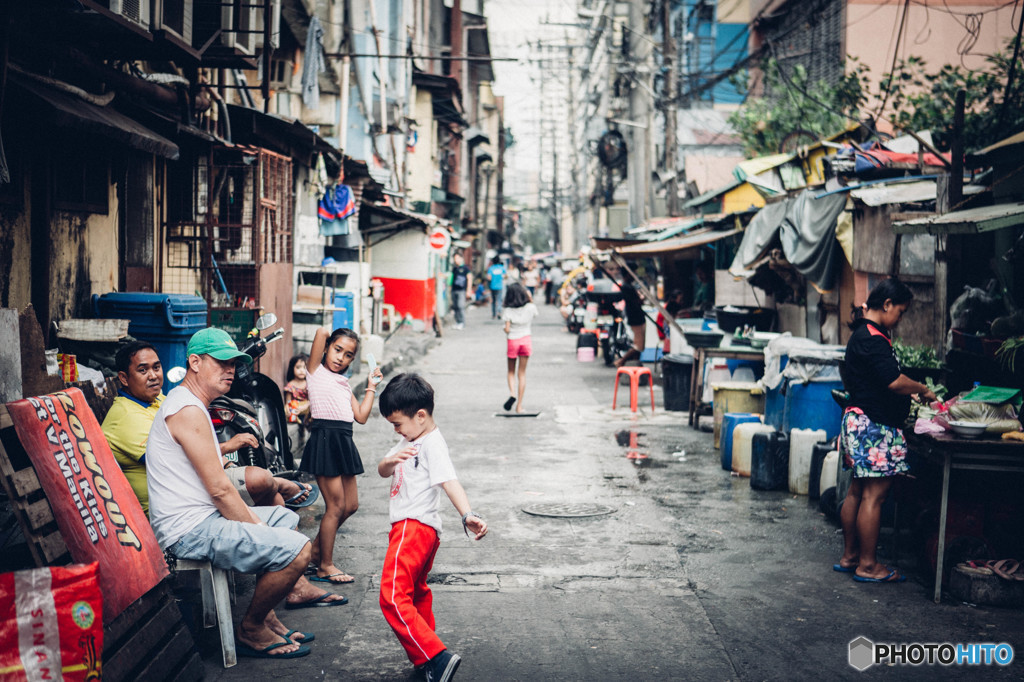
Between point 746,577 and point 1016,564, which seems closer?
point 1016,564

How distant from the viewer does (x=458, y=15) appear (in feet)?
144

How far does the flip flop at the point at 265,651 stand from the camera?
4957mm

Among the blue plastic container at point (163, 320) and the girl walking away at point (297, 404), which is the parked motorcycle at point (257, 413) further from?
the girl walking away at point (297, 404)

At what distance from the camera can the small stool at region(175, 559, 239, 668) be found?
4793mm

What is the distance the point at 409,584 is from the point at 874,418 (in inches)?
134

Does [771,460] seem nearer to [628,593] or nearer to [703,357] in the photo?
[628,593]

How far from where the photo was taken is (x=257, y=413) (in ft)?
26.7

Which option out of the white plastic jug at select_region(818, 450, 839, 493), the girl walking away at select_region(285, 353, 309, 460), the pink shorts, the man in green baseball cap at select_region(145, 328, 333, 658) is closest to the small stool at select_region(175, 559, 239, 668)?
the man in green baseball cap at select_region(145, 328, 333, 658)

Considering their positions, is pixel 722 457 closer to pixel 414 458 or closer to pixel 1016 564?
pixel 1016 564

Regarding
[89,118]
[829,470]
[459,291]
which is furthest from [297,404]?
[459,291]

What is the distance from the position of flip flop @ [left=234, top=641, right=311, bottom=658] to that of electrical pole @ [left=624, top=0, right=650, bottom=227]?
23.3m

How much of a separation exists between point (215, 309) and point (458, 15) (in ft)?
118

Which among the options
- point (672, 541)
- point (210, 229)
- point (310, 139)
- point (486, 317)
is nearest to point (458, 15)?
point (486, 317)

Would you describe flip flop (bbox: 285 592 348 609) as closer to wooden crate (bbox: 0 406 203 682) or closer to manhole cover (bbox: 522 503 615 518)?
wooden crate (bbox: 0 406 203 682)
